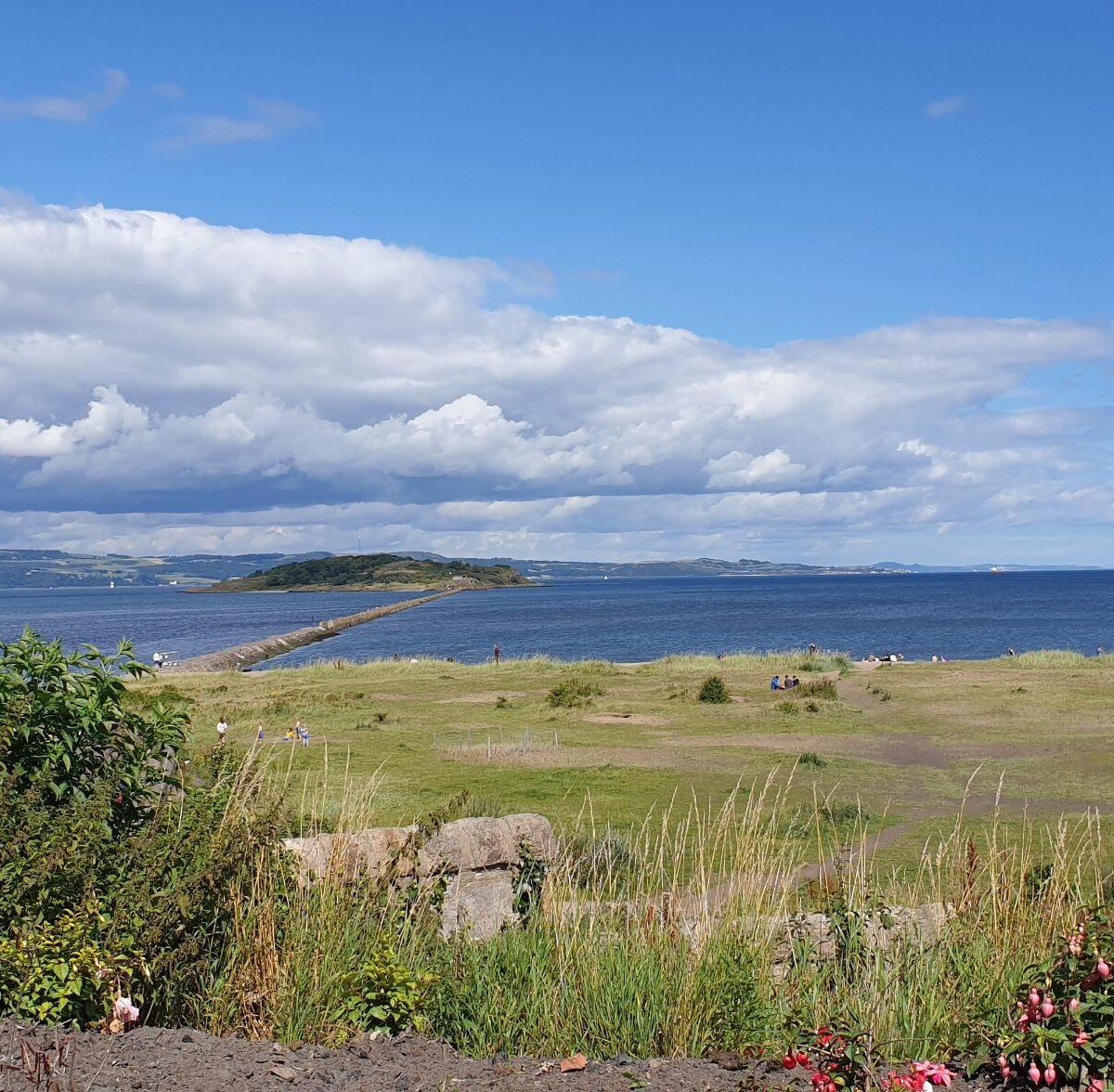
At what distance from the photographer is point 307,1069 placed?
4898 millimetres

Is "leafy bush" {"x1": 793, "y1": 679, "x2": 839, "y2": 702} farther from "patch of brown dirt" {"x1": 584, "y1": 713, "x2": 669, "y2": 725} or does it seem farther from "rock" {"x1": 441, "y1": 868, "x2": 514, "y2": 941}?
"rock" {"x1": 441, "y1": 868, "x2": 514, "y2": 941}

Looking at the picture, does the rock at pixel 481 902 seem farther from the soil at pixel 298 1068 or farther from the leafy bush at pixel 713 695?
the leafy bush at pixel 713 695

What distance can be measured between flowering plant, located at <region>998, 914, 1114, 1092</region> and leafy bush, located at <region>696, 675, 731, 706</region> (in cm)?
3325

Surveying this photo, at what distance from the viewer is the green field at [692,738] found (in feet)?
63.0

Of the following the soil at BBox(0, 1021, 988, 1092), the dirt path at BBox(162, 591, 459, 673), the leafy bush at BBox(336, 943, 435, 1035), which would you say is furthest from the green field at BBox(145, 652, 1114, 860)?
the dirt path at BBox(162, 591, 459, 673)

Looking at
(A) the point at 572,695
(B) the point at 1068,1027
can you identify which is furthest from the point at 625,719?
(B) the point at 1068,1027

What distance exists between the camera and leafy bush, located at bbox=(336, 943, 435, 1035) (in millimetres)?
5559

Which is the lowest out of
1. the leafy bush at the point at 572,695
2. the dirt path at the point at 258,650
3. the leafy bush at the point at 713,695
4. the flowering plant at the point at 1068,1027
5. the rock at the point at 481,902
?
the dirt path at the point at 258,650

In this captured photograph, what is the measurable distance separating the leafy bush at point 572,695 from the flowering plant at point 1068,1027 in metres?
32.7

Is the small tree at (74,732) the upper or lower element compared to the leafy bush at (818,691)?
upper

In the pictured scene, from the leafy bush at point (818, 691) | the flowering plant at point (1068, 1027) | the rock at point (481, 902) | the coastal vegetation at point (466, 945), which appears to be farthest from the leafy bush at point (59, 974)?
the leafy bush at point (818, 691)

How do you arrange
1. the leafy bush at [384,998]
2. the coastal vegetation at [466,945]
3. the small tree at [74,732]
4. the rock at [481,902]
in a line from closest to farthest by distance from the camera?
the coastal vegetation at [466,945] < the leafy bush at [384,998] < the small tree at [74,732] < the rock at [481,902]

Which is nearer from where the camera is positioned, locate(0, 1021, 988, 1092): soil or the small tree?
locate(0, 1021, 988, 1092): soil

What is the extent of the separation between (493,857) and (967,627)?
104842 millimetres
